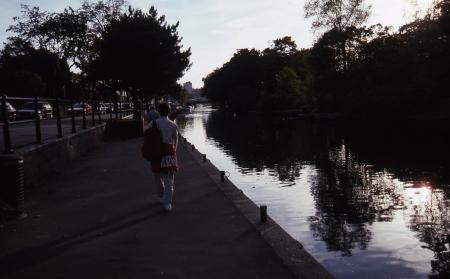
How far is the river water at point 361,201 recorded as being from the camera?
7.89 meters

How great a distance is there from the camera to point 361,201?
1252 centimetres

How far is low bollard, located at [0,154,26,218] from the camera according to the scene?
7.56m

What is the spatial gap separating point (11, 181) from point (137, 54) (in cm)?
2762

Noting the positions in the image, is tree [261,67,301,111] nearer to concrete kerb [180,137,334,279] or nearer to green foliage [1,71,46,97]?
green foliage [1,71,46,97]

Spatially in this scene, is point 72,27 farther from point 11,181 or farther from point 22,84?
point 11,181

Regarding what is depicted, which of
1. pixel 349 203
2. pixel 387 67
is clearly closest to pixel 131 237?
pixel 349 203

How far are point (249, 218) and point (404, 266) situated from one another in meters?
2.49

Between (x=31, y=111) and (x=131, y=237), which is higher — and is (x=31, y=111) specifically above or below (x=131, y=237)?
above

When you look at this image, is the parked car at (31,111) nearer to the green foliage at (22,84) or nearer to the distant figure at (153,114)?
the distant figure at (153,114)

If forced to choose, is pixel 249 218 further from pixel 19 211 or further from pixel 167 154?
pixel 19 211

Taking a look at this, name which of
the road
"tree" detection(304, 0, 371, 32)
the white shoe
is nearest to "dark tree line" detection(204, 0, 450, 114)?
"tree" detection(304, 0, 371, 32)

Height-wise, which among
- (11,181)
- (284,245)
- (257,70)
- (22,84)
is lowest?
(284,245)

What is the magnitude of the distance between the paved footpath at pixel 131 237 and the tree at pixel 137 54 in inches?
948

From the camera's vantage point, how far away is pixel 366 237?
A: 29.9ft
